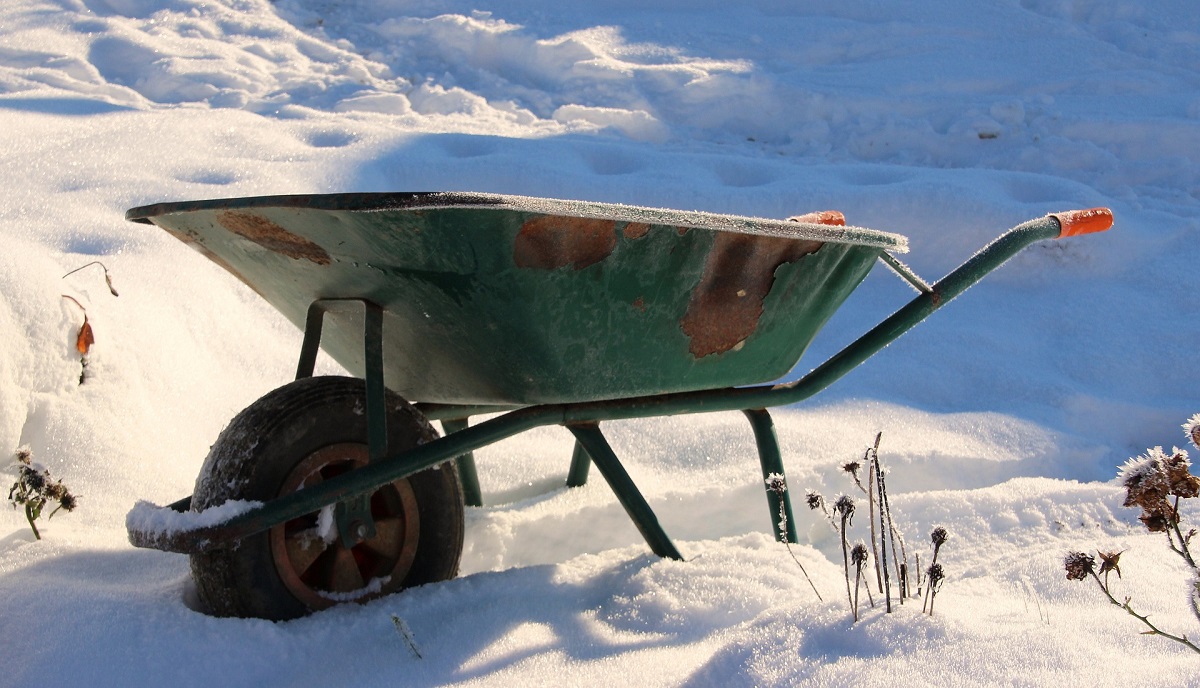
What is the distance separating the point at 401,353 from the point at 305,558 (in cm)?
38

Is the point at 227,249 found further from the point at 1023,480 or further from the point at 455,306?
the point at 1023,480

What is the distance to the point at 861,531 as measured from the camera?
2.13 m

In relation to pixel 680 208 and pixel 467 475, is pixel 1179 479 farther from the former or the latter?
pixel 680 208

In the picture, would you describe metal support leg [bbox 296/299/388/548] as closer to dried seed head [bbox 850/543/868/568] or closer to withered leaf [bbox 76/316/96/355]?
dried seed head [bbox 850/543/868/568]

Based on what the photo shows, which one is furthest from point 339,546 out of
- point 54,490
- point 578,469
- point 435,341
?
point 578,469

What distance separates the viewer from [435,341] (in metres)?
1.59

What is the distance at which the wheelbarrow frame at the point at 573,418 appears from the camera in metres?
1.38

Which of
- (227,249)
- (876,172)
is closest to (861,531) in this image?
(227,249)

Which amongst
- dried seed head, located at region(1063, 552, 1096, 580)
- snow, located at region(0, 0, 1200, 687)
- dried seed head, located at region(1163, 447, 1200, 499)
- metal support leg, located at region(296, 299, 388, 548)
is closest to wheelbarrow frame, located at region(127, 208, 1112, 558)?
metal support leg, located at region(296, 299, 388, 548)

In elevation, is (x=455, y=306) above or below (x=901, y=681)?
above

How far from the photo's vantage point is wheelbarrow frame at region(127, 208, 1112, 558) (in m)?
1.38

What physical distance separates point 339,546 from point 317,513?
63mm

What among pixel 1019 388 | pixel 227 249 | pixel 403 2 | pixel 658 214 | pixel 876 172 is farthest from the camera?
pixel 403 2

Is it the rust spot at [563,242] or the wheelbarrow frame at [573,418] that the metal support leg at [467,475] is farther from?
the rust spot at [563,242]
